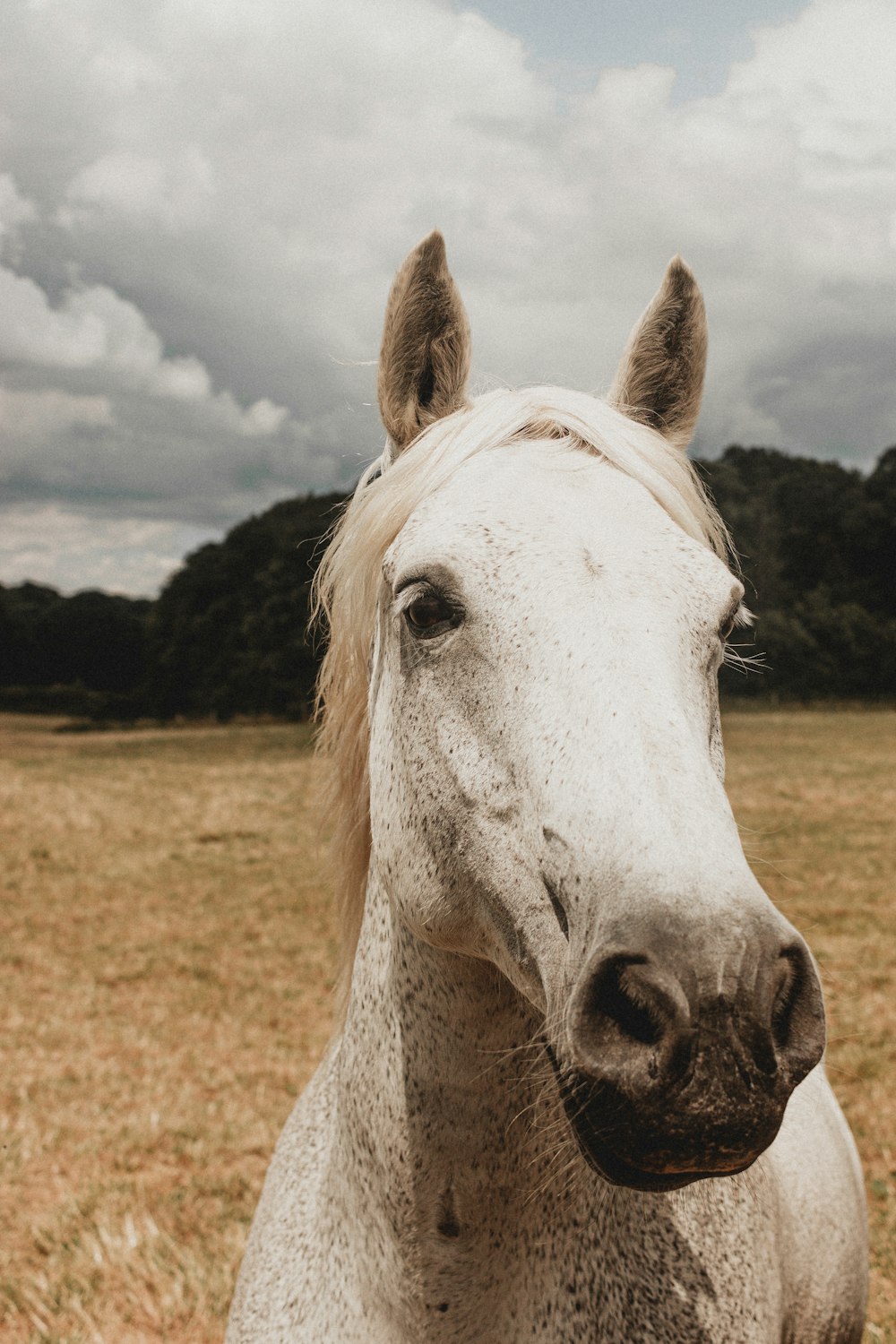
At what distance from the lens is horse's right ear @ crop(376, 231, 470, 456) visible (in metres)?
2.03

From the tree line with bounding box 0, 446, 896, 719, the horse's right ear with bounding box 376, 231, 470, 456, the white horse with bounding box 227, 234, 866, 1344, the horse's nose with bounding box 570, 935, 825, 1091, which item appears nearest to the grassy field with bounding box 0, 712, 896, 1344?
the white horse with bounding box 227, 234, 866, 1344

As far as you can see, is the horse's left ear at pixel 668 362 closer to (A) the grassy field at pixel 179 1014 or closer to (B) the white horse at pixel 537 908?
(B) the white horse at pixel 537 908

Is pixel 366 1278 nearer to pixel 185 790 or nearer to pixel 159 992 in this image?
pixel 159 992

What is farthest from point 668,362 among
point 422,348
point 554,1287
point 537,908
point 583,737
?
point 554,1287

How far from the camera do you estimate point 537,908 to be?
1394 millimetres

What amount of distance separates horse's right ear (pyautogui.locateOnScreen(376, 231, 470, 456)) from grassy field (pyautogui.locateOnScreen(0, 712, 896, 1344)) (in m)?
1.09

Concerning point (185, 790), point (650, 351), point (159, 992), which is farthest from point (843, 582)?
point (650, 351)

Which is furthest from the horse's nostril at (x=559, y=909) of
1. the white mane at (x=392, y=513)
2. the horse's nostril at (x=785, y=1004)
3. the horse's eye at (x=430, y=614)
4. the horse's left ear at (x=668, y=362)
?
the horse's left ear at (x=668, y=362)

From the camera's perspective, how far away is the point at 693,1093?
1.10m

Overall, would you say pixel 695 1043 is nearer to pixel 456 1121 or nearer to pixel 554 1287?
pixel 456 1121

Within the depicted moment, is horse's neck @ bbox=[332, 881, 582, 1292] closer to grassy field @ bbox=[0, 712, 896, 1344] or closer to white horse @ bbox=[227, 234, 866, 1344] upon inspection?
white horse @ bbox=[227, 234, 866, 1344]

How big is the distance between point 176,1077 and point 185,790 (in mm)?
12092

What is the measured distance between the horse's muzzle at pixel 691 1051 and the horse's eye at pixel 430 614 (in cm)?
70

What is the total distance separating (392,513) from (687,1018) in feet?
3.87
